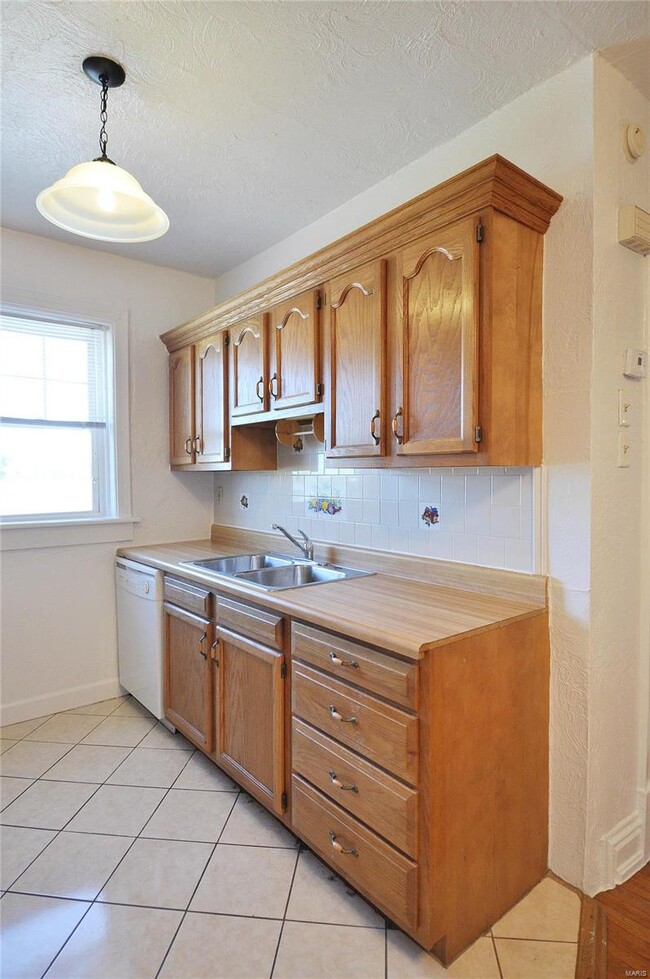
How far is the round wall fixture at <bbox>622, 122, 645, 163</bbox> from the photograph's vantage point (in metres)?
1.69

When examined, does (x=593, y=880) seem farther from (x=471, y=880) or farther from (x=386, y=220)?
(x=386, y=220)

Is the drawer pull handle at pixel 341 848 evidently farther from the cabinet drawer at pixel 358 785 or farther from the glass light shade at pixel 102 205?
the glass light shade at pixel 102 205

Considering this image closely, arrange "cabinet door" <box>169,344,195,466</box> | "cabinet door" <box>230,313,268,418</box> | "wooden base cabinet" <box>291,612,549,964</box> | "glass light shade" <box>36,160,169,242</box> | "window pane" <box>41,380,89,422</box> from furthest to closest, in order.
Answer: "cabinet door" <box>169,344,195,466</box>, "window pane" <box>41,380,89,422</box>, "cabinet door" <box>230,313,268,418</box>, "glass light shade" <box>36,160,169,242</box>, "wooden base cabinet" <box>291,612,549,964</box>

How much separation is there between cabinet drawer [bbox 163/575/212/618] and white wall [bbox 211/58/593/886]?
137 centimetres

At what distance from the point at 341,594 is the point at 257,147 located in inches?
69.2

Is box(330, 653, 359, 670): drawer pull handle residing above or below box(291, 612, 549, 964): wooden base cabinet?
above

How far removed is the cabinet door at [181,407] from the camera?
3102mm

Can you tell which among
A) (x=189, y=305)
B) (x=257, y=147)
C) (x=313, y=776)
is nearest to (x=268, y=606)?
(x=313, y=776)

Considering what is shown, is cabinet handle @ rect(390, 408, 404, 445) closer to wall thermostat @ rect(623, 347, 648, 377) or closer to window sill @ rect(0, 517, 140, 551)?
wall thermostat @ rect(623, 347, 648, 377)

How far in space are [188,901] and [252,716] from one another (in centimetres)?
57

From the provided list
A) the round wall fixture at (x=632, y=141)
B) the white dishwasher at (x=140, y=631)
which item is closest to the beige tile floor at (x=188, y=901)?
the white dishwasher at (x=140, y=631)

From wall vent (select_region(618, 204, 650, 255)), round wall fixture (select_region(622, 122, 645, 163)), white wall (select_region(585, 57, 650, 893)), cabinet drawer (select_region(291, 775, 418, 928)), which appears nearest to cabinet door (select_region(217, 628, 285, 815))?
cabinet drawer (select_region(291, 775, 418, 928))

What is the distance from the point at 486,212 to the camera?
1.56 metres

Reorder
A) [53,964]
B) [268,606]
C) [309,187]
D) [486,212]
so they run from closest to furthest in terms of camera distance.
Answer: [53,964] → [486,212] → [268,606] → [309,187]
